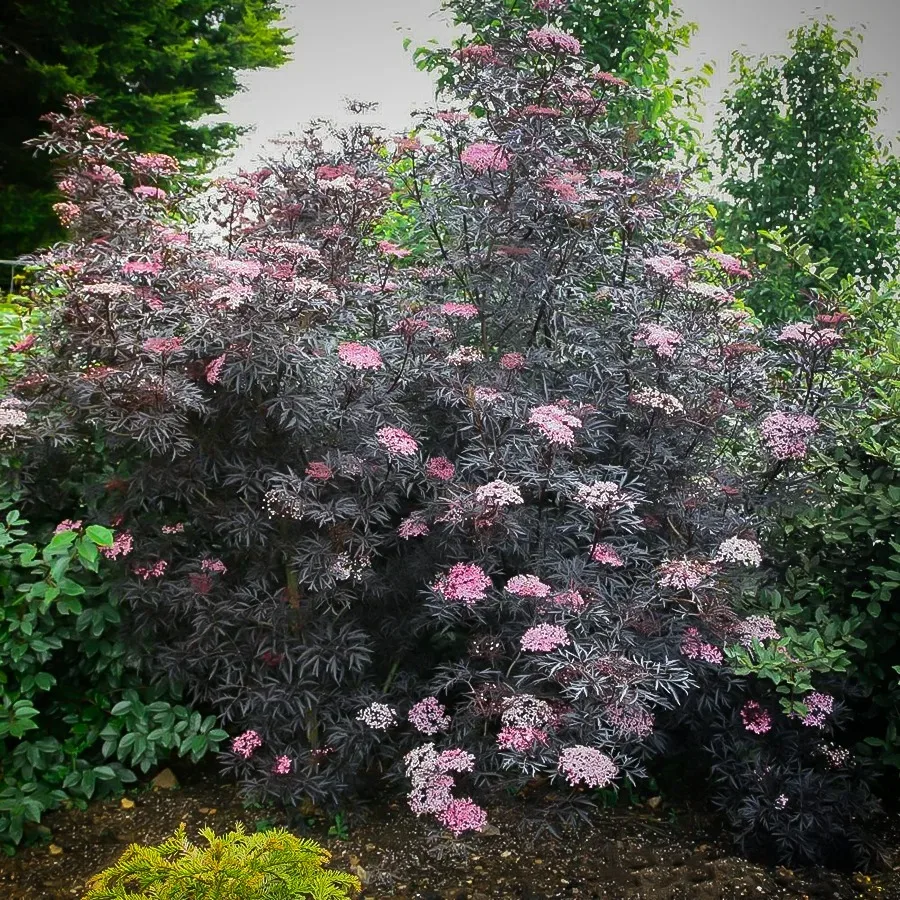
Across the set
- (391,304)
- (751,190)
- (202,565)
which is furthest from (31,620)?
(751,190)

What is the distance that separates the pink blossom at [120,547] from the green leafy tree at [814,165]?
13.0 feet

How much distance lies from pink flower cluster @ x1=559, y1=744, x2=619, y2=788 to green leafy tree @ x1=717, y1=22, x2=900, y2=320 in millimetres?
3810

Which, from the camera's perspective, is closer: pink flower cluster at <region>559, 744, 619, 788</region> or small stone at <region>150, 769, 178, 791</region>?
pink flower cluster at <region>559, 744, 619, 788</region>

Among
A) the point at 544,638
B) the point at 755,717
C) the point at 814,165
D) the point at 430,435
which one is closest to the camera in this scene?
the point at 544,638

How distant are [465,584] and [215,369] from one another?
2.50 ft

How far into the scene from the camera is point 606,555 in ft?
7.19

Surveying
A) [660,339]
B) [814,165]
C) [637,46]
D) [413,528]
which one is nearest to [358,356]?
[413,528]

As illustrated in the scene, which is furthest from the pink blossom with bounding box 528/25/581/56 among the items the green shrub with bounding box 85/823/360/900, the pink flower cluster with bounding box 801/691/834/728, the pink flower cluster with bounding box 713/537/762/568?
the green shrub with bounding box 85/823/360/900

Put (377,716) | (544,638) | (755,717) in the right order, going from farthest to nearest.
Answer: (755,717)
(377,716)
(544,638)

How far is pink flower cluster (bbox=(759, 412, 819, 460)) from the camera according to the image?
2330 millimetres

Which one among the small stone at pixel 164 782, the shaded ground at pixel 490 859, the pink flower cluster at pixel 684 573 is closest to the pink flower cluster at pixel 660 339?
the pink flower cluster at pixel 684 573

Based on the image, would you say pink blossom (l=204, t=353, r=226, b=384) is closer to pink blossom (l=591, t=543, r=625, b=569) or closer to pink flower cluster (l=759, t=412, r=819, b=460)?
pink blossom (l=591, t=543, r=625, b=569)

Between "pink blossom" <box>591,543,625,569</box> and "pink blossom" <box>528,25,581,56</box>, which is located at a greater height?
"pink blossom" <box>528,25,581,56</box>

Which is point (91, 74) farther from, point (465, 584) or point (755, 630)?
point (755, 630)
